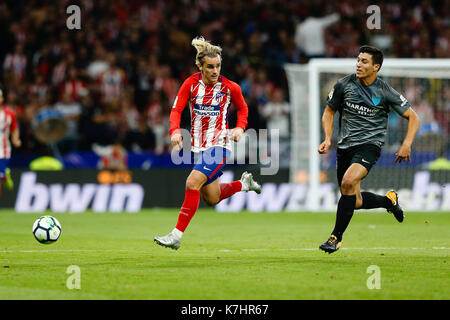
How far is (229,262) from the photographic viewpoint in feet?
28.2

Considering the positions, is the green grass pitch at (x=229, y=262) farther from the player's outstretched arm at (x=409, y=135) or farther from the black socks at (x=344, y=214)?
the player's outstretched arm at (x=409, y=135)

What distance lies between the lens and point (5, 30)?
21219mm

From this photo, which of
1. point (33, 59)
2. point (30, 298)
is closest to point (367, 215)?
point (33, 59)

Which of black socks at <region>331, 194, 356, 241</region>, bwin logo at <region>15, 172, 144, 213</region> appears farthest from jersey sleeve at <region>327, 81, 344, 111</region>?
bwin logo at <region>15, 172, 144, 213</region>

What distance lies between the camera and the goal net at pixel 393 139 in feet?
57.2

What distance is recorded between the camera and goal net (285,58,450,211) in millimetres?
17438

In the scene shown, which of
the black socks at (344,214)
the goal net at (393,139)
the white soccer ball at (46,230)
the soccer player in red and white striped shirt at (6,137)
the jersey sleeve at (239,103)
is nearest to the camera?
the black socks at (344,214)

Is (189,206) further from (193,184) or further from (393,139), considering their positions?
(393,139)

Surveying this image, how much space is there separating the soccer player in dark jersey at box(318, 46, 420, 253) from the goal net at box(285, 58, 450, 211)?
7.74 meters

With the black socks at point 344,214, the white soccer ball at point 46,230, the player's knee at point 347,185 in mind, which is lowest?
the white soccer ball at point 46,230

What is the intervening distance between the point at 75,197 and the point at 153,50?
210 inches

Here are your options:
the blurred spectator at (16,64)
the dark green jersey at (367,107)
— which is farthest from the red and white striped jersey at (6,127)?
the dark green jersey at (367,107)

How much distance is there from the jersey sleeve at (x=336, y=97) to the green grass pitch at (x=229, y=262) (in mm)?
1664

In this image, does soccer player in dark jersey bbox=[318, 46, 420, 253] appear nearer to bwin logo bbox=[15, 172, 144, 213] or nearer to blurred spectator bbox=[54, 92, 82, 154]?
bwin logo bbox=[15, 172, 144, 213]
